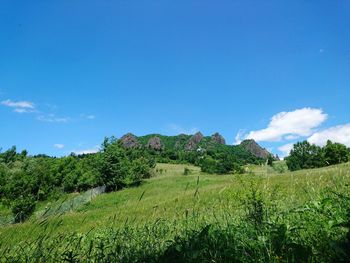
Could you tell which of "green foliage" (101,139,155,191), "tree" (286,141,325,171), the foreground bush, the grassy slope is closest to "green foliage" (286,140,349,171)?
"tree" (286,141,325,171)

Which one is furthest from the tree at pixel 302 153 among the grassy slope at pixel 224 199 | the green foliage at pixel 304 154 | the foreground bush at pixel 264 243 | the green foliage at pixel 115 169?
the foreground bush at pixel 264 243

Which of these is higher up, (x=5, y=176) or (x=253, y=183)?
(x=5, y=176)

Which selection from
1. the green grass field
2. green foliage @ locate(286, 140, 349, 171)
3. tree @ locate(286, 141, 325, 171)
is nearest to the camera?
the green grass field

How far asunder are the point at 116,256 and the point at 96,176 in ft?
229

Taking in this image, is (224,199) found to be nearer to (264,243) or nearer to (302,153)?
(264,243)

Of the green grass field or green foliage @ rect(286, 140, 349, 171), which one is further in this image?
green foliage @ rect(286, 140, 349, 171)

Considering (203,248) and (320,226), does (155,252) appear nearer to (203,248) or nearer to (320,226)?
(203,248)

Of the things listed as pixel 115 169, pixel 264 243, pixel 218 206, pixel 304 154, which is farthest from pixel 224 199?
pixel 304 154

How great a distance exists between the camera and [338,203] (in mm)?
3900

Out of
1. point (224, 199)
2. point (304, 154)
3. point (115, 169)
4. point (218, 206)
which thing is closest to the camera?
point (218, 206)

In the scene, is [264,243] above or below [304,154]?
below

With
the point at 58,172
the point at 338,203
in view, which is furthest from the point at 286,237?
the point at 58,172

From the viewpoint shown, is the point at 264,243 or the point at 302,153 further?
the point at 302,153

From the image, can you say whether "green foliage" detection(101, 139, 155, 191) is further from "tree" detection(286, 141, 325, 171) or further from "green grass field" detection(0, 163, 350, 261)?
"green grass field" detection(0, 163, 350, 261)
